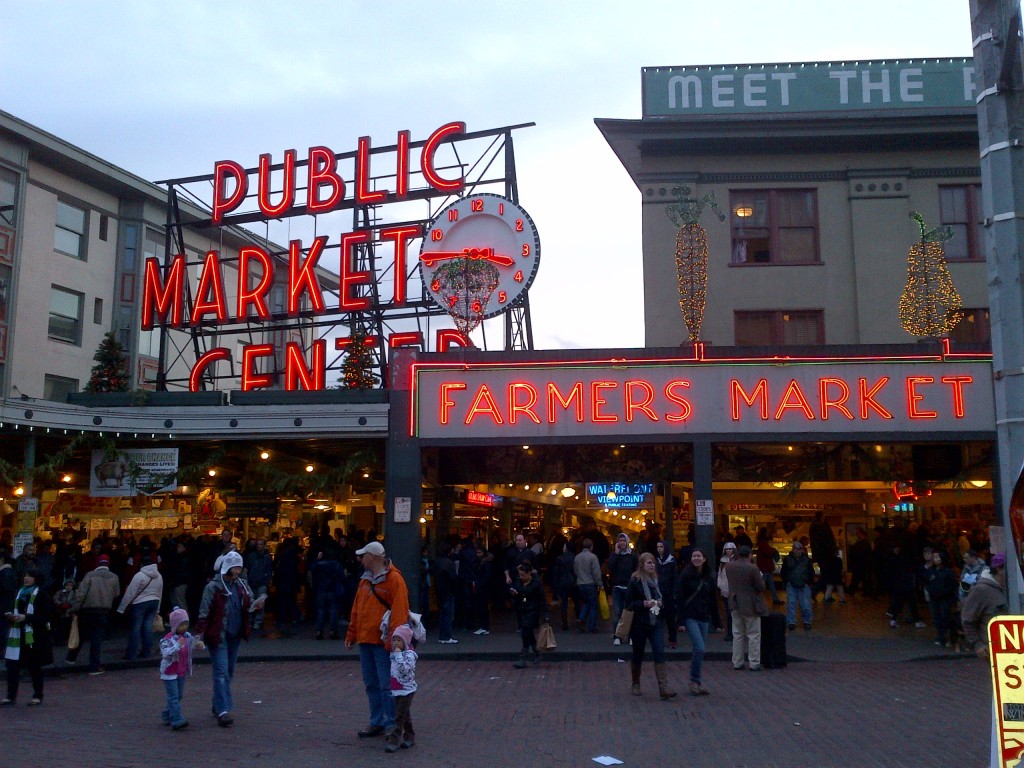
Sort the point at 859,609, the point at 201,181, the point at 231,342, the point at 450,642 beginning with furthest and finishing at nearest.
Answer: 1. the point at 231,342
2. the point at 201,181
3. the point at 859,609
4. the point at 450,642

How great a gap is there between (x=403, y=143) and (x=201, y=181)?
7620mm

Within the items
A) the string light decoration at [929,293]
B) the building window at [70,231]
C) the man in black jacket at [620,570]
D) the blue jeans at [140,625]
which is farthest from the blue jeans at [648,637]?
the building window at [70,231]

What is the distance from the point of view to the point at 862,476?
21094mm

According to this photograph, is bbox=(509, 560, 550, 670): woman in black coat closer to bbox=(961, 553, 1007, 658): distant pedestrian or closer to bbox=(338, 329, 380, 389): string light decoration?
bbox=(961, 553, 1007, 658): distant pedestrian

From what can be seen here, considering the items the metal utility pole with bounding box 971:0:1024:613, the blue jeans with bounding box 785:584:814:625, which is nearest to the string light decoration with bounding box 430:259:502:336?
the blue jeans with bounding box 785:584:814:625

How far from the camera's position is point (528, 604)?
15.1 meters

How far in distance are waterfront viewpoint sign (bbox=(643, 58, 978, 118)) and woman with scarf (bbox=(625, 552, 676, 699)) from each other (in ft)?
48.8

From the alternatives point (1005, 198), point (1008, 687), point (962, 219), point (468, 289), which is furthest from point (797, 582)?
point (1005, 198)

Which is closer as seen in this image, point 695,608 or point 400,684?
point 400,684

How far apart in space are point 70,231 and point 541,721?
3379 centimetres

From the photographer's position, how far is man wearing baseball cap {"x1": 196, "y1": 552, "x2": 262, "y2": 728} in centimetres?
1045

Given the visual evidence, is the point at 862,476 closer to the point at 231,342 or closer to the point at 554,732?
the point at 554,732

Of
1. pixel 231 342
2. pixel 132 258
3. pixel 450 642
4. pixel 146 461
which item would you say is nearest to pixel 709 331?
pixel 450 642

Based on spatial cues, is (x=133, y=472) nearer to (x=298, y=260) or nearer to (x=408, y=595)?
(x=408, y=595)
